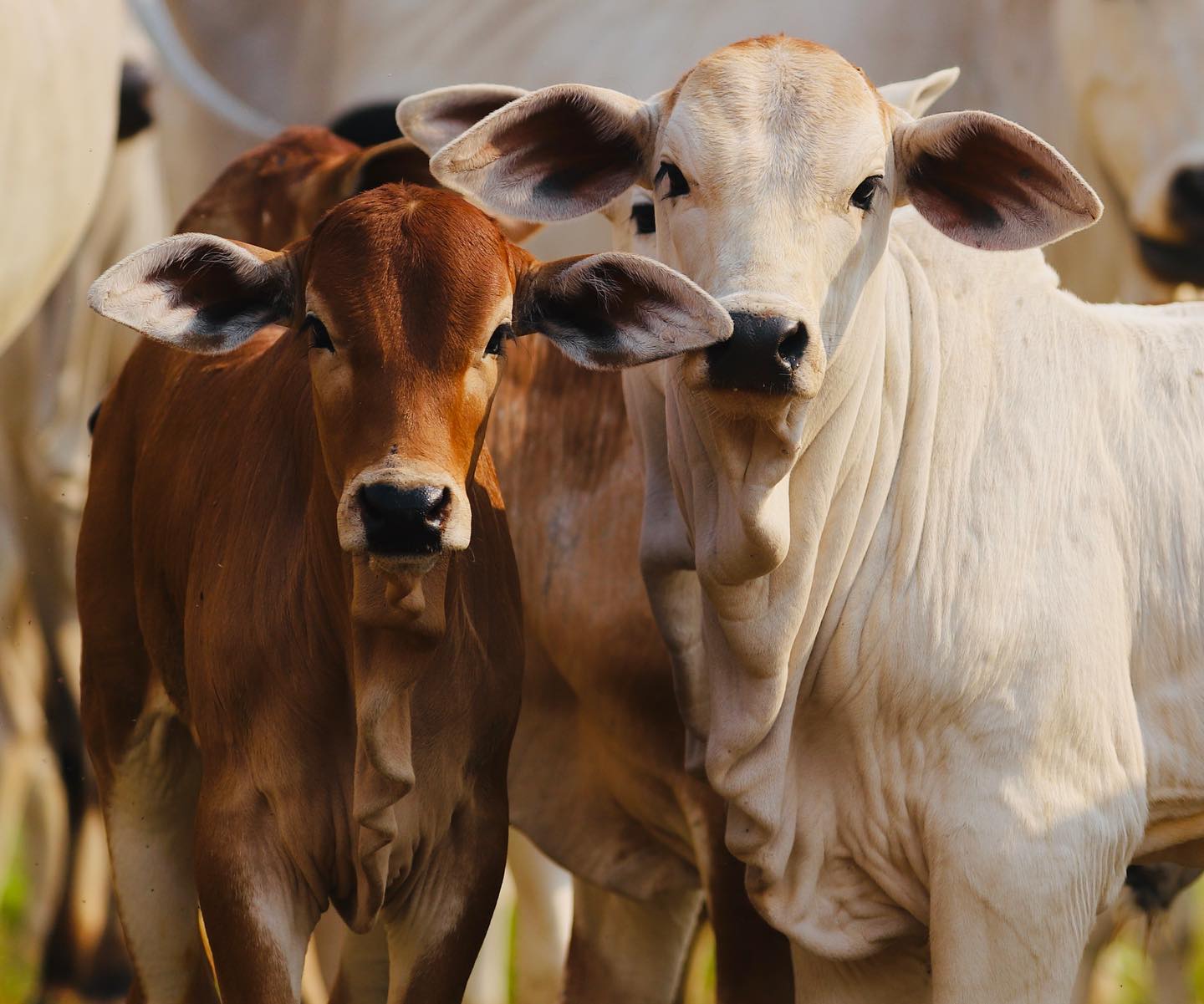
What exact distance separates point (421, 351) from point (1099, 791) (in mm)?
1422

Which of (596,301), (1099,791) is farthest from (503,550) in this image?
(1099,791)

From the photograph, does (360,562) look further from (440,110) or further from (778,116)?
(440,110)

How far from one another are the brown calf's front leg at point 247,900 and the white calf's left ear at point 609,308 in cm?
99

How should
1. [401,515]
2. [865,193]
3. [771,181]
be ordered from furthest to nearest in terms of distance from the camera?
[865,193]
[771,181]
[401,515]

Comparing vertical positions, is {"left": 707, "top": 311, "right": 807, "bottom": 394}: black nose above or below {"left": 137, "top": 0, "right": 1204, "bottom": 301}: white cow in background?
above

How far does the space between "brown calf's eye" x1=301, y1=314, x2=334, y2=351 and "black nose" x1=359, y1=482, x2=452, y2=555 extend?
0.37 m

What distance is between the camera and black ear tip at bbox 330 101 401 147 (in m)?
6.42

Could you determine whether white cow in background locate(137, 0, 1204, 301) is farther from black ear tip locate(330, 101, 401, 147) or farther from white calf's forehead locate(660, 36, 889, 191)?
white calf's forehead locate(660, 36, 889, 191)

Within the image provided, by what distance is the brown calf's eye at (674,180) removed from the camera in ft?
11.8

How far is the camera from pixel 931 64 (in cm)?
685

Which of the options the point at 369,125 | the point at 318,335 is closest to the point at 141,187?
the point at 369,125

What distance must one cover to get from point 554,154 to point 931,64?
129 inches

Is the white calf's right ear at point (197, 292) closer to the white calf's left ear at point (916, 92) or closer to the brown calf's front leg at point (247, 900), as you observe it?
the brown calf's front leg at point (247, 900)

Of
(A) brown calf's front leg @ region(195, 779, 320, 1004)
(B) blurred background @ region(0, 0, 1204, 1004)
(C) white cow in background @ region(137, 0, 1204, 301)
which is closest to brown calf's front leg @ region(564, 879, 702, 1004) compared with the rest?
(B) blurred background @ region(0, 0, 1204, 1004)
